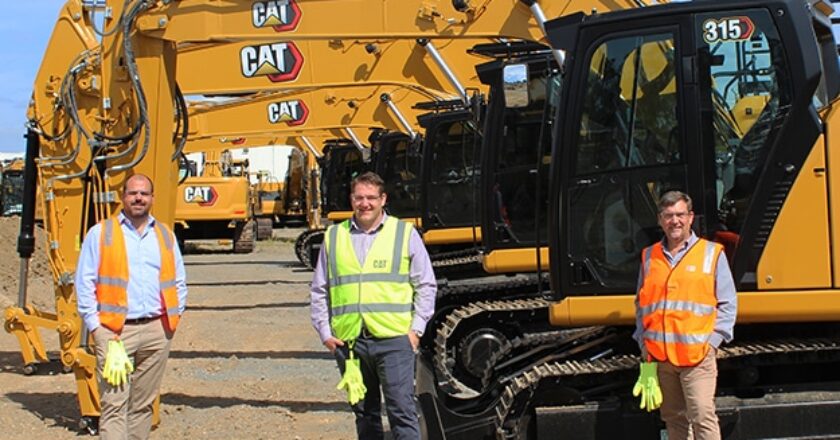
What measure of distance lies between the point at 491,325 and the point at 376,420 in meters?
2.94

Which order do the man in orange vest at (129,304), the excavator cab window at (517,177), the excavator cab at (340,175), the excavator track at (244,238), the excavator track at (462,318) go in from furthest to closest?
the excavator track at (244,238)
the excavator cab at (340,175)
the excavator cab window at (517,177)
the excavator track at (462,318)
the man in orange vest at (129,304)

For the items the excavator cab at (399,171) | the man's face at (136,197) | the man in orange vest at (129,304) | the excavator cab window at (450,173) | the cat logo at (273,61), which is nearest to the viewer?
the man in orange vest at (129,304)

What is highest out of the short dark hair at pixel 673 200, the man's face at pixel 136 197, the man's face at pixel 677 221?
the man's face at pixel 136 197

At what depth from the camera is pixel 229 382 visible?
910 cm

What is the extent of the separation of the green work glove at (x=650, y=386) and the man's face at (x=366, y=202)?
1.58 m

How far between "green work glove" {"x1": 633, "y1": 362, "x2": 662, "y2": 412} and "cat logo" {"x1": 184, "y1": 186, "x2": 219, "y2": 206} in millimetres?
21884

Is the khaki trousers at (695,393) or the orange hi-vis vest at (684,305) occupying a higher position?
the orange hi-vis vest at (684,305)

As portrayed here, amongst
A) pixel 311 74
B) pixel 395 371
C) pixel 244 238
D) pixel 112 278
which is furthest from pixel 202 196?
pixel 395 371

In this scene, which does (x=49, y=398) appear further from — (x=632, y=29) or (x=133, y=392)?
(x=632, y=29)

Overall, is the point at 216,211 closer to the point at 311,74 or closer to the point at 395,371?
the point at 311,74

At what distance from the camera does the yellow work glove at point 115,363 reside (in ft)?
17.4

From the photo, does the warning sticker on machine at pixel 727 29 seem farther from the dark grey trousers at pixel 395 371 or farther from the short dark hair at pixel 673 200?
the dark grey trousers at pixel 395 371

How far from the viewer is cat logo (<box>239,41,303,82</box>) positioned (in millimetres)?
8961

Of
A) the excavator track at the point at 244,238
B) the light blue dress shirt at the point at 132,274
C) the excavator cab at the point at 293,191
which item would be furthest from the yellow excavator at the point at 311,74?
the excavator cab at the point at 293,191
